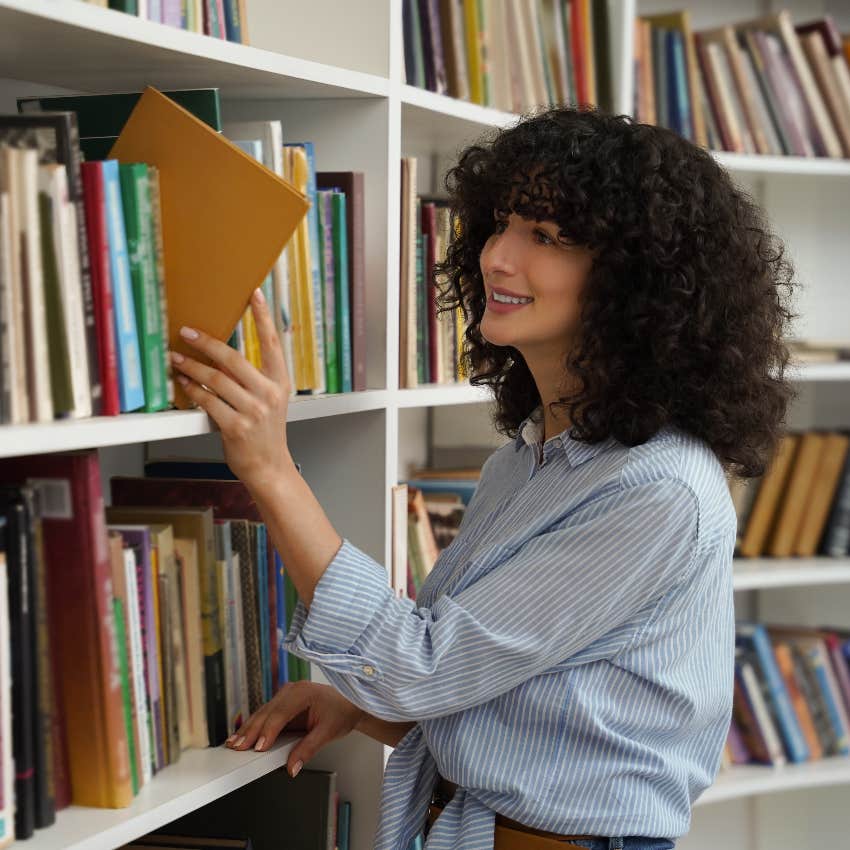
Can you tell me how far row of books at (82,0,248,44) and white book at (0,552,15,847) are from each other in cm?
53

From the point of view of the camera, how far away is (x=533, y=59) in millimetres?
1936

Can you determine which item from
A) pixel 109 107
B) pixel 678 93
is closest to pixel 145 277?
pixel 109 107

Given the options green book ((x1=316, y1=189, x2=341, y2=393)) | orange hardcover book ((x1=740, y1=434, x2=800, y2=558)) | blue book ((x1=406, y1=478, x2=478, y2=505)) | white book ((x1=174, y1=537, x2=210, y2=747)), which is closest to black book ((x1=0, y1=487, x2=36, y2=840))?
white book ((x1=174, y1=537, x2=210, y2=747))

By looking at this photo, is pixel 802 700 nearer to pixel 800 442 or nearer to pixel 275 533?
pixel 800 442

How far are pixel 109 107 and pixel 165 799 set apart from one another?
2.25ft

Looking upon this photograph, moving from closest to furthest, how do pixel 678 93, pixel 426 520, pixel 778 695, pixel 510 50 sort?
pixel 426 520
pixel 510 50
pixel 678 93
pixel 778 695

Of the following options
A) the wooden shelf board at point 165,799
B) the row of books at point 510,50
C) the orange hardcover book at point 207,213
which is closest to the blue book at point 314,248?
the orange hardcover book at point 207,213

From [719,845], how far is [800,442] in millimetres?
965

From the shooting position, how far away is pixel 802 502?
2379 millimetres

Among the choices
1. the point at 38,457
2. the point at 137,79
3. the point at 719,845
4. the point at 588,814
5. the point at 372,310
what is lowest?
the point at 719,845

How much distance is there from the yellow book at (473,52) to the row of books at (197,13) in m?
0.59

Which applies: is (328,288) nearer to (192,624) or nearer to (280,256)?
(280,256)

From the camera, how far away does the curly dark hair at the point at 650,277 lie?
116 cm

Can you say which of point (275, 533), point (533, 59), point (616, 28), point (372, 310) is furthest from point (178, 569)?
point (616, 28)
